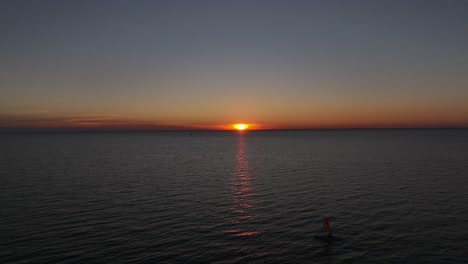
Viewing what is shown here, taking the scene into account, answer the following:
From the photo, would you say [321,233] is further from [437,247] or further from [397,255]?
[437,247]

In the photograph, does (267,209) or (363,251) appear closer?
(363,251)

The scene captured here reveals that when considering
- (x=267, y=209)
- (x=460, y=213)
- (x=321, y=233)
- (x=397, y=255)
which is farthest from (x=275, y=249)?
(x=460, y=213)

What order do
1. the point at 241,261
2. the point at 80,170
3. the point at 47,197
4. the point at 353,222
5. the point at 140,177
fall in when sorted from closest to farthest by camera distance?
1. the point at 241,261
2. the point at 353,222
3. the point at 47,197
4. the point at 140,177
5. the point at 80,170

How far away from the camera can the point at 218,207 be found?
4422 cm

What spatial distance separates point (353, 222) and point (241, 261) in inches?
640

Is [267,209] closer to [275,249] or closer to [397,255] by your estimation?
[275,249]

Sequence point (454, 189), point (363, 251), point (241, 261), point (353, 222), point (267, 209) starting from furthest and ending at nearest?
point (454, 189) → point (267, 209) → point (353, 222) → point (363, 251) → point (241, 261)

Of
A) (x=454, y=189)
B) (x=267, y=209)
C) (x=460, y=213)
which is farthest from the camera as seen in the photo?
(x=454, y=189)

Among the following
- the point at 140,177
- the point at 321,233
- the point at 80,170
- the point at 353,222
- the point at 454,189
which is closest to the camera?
the point at 321,233

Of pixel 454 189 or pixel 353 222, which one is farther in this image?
pixel 454 189

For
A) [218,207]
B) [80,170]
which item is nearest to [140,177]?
[80,170]

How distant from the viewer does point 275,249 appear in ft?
95.3

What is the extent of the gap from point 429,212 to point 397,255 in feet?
53.5

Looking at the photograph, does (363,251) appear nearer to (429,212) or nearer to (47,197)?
(429,212)
